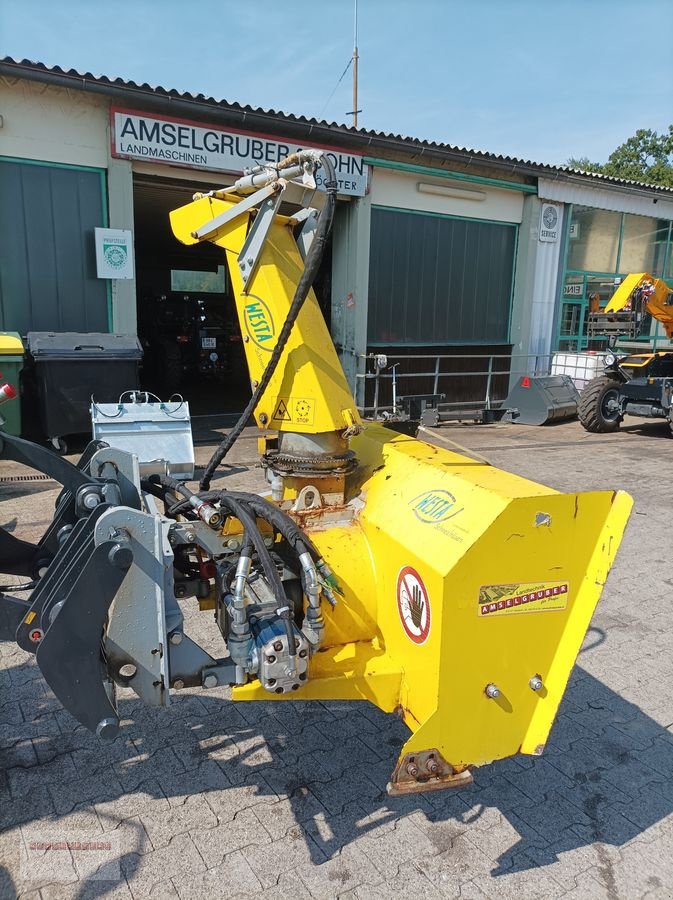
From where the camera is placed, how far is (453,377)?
13000 millimetres

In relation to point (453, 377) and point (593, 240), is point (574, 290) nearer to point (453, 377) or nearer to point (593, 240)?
point (593, 240)

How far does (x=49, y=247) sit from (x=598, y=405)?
28.5 ft

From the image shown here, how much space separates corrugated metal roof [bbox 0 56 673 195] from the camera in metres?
8.14

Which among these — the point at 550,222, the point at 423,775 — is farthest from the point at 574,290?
the point at 423,775

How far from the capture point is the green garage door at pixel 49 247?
8.69 m

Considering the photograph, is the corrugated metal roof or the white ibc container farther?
the white ibc container

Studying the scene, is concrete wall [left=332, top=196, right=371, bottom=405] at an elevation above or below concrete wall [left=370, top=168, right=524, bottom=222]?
below

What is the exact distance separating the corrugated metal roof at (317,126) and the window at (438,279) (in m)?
1.08

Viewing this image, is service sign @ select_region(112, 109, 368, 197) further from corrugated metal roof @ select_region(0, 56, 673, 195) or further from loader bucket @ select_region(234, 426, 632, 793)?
loader bucket @ select_region(234, 426, 632, 793)

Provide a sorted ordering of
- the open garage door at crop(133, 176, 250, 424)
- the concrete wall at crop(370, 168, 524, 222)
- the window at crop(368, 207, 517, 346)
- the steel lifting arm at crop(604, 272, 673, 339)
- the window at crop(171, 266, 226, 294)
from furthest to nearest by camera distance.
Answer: the window at crop(171, 266, 226, 294), the open garage door at crop(133, 176, 250, 424), the window at crop(368, 207, 517, 346), the concrete wall at crop(370, 168, 524, 222), the steel lifting arm at crop(604, 272, 673, 339)

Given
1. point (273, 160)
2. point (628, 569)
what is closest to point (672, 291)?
point (273, 160)

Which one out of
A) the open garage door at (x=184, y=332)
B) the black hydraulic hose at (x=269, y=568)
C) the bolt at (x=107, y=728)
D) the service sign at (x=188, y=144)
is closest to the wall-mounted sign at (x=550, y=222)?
the service sign at (x=188, y=144)

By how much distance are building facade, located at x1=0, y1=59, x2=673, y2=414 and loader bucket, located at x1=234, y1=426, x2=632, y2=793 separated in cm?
789

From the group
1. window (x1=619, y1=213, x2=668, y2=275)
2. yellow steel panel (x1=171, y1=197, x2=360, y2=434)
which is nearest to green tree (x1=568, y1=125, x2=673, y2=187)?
window (x1=619, y1=213, x2=668, y2=275)
